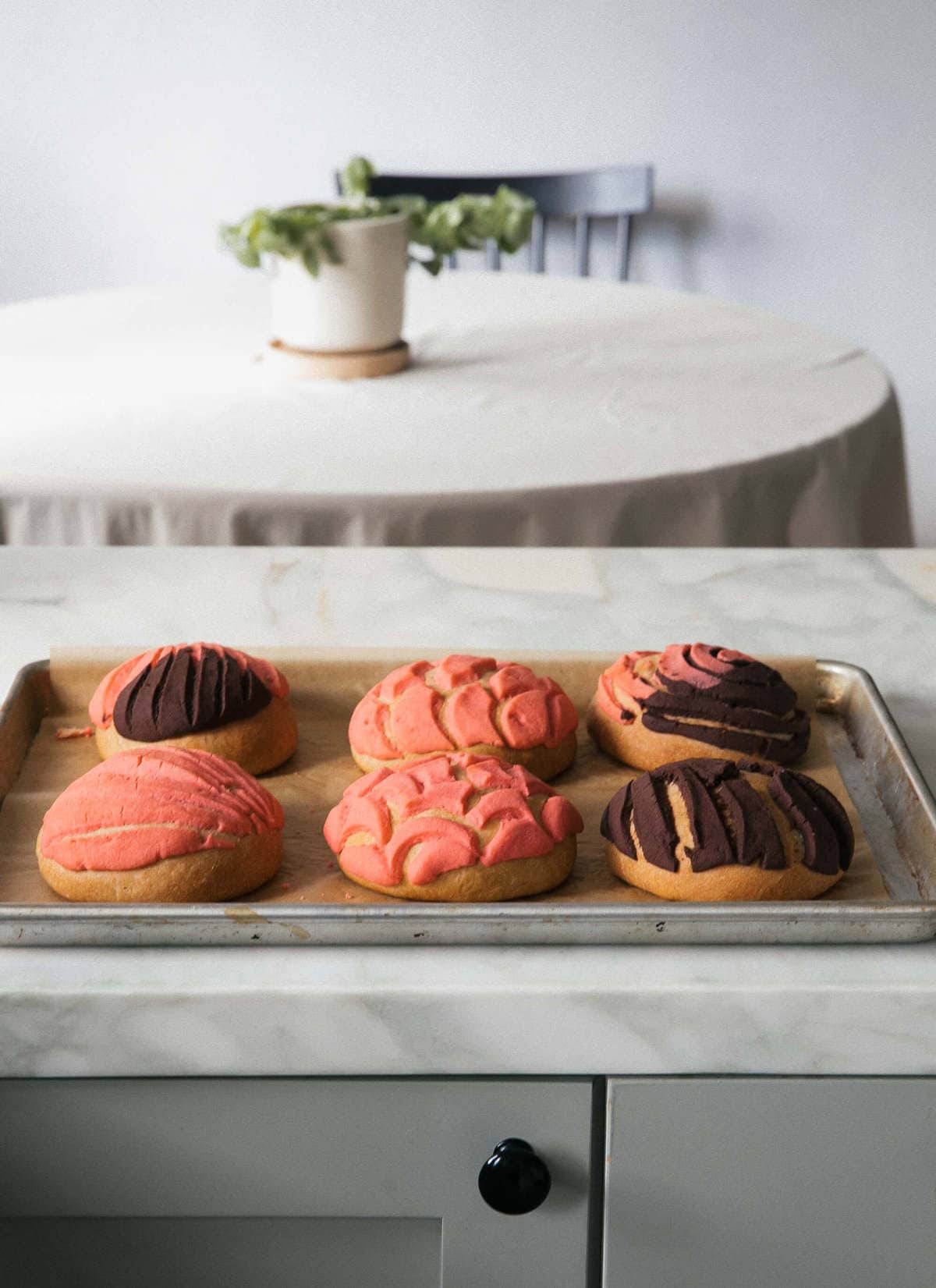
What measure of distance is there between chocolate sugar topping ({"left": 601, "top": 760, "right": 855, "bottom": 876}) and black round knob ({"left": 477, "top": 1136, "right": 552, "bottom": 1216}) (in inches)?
6.0

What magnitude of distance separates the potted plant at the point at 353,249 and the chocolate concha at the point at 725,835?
120 cm

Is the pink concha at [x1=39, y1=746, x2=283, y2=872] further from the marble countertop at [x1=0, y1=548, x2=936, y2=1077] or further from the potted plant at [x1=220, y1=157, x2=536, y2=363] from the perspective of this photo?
the potted plant at [x1=220, y1=157, x2=536, y2=363]

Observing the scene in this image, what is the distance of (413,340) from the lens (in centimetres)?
210

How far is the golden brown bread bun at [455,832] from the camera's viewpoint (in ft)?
2.26

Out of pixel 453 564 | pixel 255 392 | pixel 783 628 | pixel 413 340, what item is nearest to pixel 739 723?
pixel 783 628

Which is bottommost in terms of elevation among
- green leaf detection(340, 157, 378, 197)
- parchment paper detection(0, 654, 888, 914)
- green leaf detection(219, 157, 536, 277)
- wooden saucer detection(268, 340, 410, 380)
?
wooden saucer detection(268, 340, 410, 380)

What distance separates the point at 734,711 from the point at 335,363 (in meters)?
1.17

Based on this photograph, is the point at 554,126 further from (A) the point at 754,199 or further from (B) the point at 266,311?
(B) the point at 266,311

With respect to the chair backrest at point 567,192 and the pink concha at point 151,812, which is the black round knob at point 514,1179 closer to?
the pink concha at point 151,812

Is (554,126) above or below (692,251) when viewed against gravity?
above

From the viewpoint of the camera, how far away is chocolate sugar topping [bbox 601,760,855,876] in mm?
684

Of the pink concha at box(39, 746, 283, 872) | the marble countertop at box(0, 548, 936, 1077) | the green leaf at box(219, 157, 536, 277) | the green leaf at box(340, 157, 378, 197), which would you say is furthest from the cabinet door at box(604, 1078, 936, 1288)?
the green leaf at box(340, 157, 378, 197)

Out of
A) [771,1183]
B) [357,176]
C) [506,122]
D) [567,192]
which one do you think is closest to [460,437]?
[357,176]

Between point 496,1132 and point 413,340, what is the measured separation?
5.21 ft
